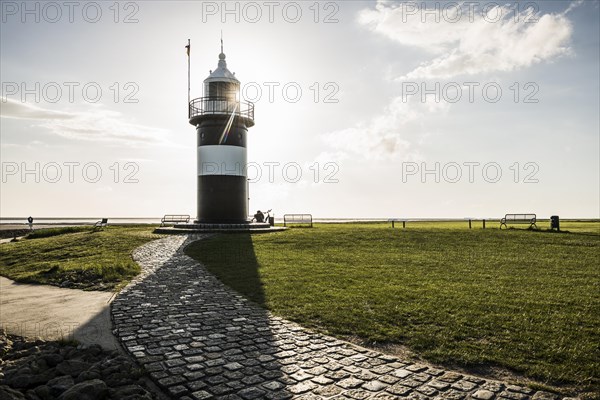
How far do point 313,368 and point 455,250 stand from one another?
15.0 metres

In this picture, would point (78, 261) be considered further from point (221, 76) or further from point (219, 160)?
point (221, 76)

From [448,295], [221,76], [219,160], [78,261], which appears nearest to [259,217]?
[219,160]

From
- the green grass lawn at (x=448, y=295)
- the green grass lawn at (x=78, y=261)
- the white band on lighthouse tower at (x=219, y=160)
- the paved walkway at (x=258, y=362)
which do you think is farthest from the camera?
the white band on lighthouse tower at (x=219, y=160)

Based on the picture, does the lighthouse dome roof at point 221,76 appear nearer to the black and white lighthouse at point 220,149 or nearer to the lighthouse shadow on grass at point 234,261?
Result: the black and white lighthouse at point 220,149

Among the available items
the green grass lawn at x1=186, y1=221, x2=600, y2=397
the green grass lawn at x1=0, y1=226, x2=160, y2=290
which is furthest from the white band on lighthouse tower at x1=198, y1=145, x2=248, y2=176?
the green grass lawn at x1=186, y1=221, x2=600, y2=397

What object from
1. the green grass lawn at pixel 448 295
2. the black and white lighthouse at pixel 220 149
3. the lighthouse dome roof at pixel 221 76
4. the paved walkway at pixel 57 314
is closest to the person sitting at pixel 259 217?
the black and white lighthouse at pixel 220 149

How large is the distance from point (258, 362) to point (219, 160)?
2300 centimetres

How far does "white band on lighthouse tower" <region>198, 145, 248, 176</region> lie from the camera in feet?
91.5

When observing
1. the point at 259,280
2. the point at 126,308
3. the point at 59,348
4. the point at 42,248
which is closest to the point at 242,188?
the point at 42,248

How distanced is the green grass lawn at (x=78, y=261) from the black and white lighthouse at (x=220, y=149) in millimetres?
5357

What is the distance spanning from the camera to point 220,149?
91.5 ft

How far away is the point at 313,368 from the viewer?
229 inches

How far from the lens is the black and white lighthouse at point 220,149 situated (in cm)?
2759

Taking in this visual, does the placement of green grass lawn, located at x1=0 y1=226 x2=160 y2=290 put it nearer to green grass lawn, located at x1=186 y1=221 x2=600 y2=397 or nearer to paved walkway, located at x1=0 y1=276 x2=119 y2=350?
paved walkway, located at x1=0 y1=276 x2=119 y2=350
